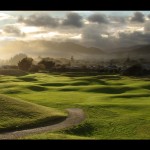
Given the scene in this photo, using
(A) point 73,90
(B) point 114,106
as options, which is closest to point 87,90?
(A) point 73,90

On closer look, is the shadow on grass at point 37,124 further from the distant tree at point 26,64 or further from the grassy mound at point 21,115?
the distant tree at point 26,64

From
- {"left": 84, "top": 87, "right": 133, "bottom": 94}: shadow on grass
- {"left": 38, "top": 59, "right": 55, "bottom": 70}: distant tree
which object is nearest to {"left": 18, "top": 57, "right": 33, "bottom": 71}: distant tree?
{"left": 38, "top": 59, "right": 55, "bottom": 70}: distant tree

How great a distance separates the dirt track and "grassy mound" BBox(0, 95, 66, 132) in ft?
3.16

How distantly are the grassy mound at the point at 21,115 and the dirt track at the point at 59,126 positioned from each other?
37.9 inches

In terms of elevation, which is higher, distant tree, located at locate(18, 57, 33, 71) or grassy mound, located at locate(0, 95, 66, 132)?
distant tree, located at locate(18, 57, 33, 71)

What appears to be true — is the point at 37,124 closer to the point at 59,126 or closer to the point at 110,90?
the point at 59,126

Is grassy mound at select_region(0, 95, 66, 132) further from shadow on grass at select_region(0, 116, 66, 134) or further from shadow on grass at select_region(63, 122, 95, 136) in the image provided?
shadow on grass at select_region(63, 122, 95, 136)

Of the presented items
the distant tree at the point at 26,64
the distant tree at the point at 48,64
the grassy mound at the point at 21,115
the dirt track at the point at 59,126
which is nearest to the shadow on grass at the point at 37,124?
the grassy mound at the point at 21,115

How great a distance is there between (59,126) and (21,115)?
4.10 meters

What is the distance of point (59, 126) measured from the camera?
27.5 metres

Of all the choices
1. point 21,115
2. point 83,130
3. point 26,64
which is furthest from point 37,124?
point 26,64

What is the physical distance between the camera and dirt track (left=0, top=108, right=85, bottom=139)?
80.4 ft
